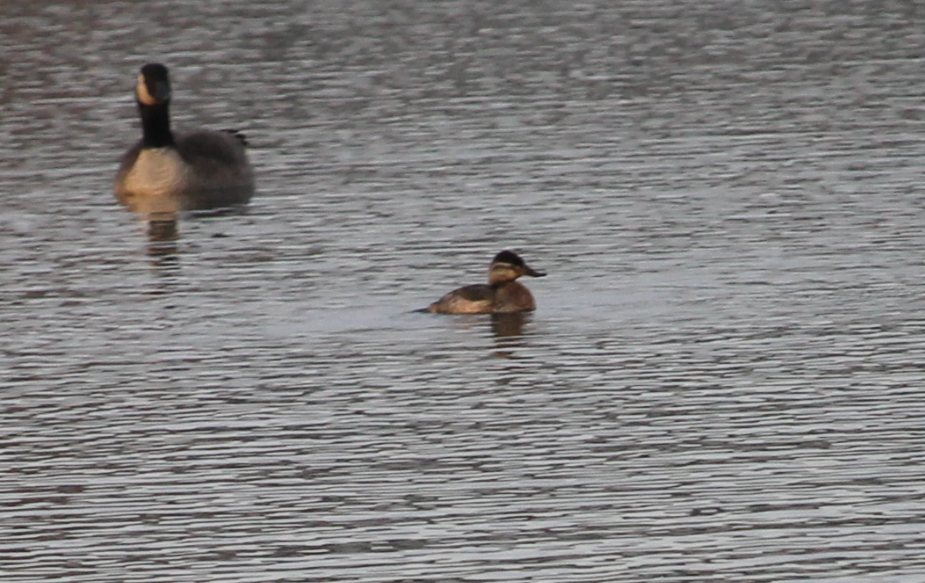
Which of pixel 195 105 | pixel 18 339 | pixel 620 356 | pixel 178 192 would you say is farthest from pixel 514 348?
pixel 195 105

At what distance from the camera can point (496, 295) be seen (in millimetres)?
19312

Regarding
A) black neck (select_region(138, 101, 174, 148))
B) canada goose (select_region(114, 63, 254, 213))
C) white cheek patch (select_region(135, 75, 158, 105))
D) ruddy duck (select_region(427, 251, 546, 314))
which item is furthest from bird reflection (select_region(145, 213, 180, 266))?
ruddy duck (select_region(427, 251, 546, 314))

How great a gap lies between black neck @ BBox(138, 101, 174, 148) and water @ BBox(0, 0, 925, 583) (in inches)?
39.5

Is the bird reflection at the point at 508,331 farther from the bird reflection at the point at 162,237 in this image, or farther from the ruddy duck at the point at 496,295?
the bird reflection at the point at 162,237

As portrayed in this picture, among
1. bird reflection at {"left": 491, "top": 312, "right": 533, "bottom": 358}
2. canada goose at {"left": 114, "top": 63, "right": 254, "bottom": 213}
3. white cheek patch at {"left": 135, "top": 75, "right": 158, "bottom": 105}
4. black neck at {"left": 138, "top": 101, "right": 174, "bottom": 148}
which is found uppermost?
bird reflection at {"left": 491, "top": 312, "right": 533, "bottom": 358}

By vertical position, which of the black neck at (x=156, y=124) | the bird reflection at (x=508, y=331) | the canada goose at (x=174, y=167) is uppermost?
the bird reflection at (x=508, y=331)

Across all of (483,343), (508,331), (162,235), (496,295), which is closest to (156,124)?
(162,235)

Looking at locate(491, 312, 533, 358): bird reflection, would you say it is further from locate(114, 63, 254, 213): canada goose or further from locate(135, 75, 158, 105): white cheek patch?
locate(135, 75, 158, 105): white cheek patch

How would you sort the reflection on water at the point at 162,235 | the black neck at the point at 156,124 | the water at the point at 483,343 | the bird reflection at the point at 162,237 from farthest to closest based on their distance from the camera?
the black neck at the point at 156,124
the reflection on water at the point at 162,235
the bird reflection at the point at 162,237
the water at the point at 483,343

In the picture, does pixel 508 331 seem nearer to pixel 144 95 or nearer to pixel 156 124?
pixel 156 124

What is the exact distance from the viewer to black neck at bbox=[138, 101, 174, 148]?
99.5 ft

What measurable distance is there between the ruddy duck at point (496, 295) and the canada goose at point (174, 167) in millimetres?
9407

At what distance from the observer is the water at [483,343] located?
1234 centimetres

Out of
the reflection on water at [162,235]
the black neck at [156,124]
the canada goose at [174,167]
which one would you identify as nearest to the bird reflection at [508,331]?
the reflection on water at [162,235]
